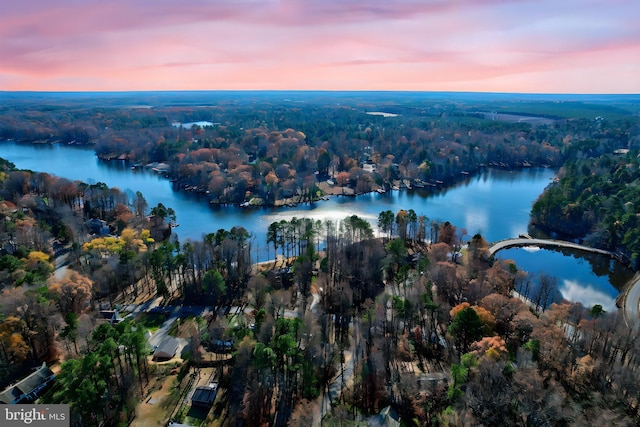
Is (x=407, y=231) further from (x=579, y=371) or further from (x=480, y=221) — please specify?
(x=579, y=371)

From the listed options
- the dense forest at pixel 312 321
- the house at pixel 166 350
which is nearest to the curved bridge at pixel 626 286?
the dense forest at pixel 312 321

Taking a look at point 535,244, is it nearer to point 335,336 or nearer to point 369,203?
point 369,203

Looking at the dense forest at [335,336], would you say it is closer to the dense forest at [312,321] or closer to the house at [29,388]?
the dense forest at [312,321]

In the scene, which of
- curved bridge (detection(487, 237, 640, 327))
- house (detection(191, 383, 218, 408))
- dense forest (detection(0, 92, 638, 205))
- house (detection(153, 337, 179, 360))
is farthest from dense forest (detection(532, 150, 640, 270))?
house (detection(153, 337, 179, 360))

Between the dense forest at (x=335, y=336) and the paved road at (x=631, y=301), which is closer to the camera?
the dense forest at (x=335, y=336)

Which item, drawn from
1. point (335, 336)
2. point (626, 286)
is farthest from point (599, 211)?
point (335, 336)

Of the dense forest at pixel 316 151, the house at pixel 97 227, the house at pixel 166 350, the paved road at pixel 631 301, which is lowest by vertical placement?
the paved road at pixel 631 301
